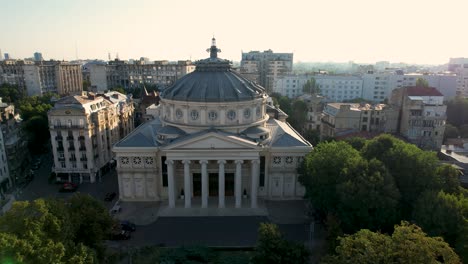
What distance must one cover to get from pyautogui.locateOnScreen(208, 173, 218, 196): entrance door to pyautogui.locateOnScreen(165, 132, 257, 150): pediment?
7156 mm

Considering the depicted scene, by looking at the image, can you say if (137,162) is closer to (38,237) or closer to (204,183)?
(204,183)

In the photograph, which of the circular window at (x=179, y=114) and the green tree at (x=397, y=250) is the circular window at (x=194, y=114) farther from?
the green tree at (x=397, y=250)

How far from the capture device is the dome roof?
55938mm

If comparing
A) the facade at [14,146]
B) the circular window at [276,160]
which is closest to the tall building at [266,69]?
the facade at [14,146]

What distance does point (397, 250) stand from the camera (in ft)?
84.2

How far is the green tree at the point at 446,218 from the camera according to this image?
34250 mm

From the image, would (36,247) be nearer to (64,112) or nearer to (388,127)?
(64,112)

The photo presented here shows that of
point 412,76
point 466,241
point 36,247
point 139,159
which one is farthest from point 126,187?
point 412,76

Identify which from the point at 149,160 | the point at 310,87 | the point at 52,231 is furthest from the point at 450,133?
the point at 52,231

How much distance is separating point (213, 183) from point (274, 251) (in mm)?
25307

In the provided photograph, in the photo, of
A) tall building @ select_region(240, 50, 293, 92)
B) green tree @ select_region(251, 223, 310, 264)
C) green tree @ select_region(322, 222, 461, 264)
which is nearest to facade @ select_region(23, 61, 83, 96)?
tall building @ select_region(240, 50, 293, 92)

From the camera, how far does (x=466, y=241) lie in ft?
107

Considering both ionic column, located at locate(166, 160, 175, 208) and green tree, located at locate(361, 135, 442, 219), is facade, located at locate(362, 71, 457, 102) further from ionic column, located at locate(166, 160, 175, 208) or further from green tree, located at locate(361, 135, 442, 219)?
ionic column, located at locate(166, 160, 175, 208)

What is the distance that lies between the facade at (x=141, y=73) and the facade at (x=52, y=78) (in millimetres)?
15427
